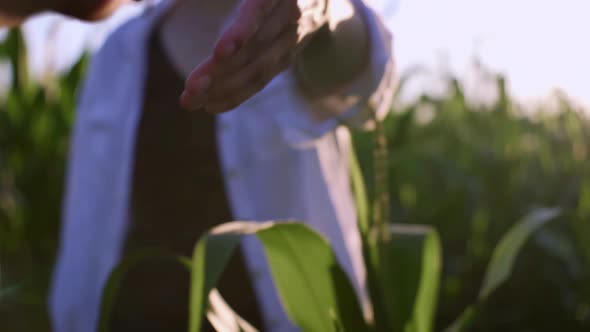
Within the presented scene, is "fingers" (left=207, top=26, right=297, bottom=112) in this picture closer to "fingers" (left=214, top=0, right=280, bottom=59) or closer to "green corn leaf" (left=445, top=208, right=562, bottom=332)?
"fingers" (left=214, top=0, right=280, bottom=59)

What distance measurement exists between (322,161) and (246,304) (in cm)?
18

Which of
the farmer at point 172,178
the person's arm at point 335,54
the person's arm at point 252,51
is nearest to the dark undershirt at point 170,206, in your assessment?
the farmer at point 172,178

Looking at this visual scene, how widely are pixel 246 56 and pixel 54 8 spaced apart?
80 mm

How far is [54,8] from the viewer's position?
29cm

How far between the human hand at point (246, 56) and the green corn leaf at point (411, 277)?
21cm

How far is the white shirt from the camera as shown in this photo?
73 cm

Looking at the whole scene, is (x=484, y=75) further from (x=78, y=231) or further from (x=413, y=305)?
(x=413, y=305)

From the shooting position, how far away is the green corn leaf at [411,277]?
1.52 ft

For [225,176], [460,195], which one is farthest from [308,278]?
[460,195]

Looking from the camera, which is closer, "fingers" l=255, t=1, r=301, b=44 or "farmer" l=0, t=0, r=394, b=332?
"fingers" l=255, t=1, r=301, b=44

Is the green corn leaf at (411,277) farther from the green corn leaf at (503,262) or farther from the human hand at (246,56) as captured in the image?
the human hand at (246,56)

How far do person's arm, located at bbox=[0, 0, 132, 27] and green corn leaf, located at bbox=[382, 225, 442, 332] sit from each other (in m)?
0.25

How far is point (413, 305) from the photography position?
0.46 meters

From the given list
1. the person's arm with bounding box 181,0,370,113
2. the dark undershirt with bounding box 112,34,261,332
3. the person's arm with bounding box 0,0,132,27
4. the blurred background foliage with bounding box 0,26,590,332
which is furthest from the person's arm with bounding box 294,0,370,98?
the blurred background foliage with bounding box 0,26,590,332
